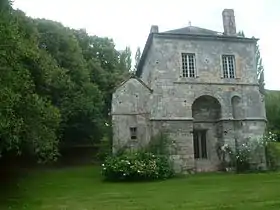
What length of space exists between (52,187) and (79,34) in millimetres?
24222

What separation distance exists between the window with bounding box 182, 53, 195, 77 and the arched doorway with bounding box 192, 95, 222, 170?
1572mm

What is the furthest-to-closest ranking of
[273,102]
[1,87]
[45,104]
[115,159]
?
1. [273,102]
2. [115,159]
3. [45,104]
4. [1,87]

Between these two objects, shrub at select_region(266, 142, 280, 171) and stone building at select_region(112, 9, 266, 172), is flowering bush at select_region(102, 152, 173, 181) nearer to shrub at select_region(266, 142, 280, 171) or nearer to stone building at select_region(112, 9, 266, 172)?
stone building at select_region(112, 9, 266, 172)

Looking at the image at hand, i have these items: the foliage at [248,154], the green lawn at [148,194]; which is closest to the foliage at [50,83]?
the green lawn at [148,194]

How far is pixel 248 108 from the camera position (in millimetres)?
24031

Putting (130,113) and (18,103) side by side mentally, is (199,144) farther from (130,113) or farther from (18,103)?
(18,103)

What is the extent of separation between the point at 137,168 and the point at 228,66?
8995 millimetres

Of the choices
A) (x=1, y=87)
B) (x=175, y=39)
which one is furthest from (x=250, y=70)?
(x=1, y=87)

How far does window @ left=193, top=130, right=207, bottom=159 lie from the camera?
78.3 ft

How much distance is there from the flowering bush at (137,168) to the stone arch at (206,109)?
4.28 metres

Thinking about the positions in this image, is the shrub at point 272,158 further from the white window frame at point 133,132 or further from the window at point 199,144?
the white window frame at point 133,132

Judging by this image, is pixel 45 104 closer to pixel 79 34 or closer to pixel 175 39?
pixel 175 39

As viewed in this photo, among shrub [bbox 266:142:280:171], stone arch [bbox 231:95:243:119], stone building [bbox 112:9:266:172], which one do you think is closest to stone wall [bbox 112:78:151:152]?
stone building [bbox 112:9:266:172]

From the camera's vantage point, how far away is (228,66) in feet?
80.5
